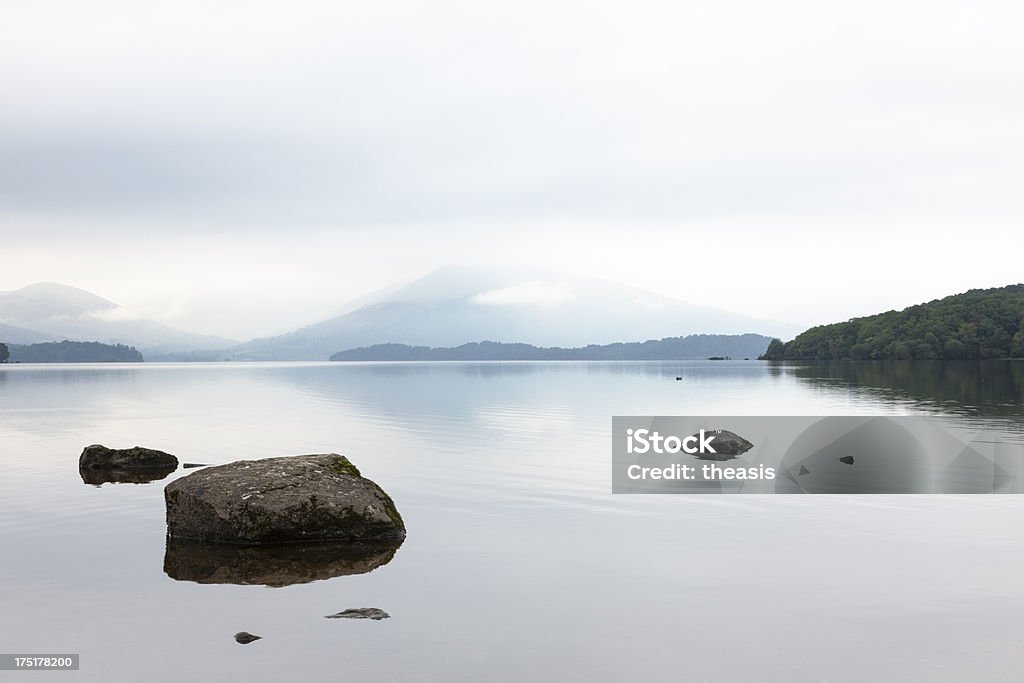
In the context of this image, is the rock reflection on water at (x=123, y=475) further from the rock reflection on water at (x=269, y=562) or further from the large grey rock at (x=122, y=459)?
the rock reflection on water at (x=269, y=562)

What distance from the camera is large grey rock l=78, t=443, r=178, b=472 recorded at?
32.0 m

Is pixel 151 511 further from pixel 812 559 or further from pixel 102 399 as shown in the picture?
pixel 102 399

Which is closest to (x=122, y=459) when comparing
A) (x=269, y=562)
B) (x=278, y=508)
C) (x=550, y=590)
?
(x=278, y=508)

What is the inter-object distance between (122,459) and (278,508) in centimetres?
1625

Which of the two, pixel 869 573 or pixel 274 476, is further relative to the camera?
pixel 274 476

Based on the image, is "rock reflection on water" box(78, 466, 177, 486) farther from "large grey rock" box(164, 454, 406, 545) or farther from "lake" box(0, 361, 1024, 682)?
"large grey rock" box(164, 454, 406, 545)

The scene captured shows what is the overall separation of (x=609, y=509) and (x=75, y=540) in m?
13.8

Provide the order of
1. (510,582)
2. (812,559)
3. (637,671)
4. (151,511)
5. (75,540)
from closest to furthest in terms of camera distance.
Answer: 1. (637,671)
2. (510,582)
3. (812,559)
4. (75,540)
5. (151,511)

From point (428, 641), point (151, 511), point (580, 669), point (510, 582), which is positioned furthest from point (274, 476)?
point (580, 669)

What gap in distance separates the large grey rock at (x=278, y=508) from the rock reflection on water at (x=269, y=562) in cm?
35

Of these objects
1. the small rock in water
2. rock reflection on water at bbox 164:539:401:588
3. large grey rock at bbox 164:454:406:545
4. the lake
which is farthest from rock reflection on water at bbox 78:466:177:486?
the small rock in water

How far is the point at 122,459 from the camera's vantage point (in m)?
32.6

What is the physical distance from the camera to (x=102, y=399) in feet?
290

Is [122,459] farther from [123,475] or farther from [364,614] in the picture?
[364,614]
